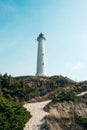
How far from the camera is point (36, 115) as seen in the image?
2688 cm

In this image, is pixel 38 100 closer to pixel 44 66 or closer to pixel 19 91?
pixel 19 91

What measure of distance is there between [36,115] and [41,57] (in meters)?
33.0

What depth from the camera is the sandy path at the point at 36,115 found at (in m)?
24.2

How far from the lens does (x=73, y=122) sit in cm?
2452

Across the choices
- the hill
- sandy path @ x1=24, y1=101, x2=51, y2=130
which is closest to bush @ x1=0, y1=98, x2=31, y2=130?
the hill

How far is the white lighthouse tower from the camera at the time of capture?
190ft

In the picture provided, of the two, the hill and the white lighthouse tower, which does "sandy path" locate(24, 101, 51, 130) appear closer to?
the hill

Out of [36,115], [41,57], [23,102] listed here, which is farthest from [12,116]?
[41,57]

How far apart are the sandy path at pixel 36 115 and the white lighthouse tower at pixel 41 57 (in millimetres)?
25642

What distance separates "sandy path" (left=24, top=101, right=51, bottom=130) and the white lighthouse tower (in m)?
25.6

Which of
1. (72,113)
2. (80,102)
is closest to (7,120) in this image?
(72,113)

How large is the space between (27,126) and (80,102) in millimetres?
8121

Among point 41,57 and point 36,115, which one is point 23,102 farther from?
point 41,57

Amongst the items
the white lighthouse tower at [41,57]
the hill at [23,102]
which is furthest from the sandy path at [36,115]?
the white lighthouse tower at [41,57]
